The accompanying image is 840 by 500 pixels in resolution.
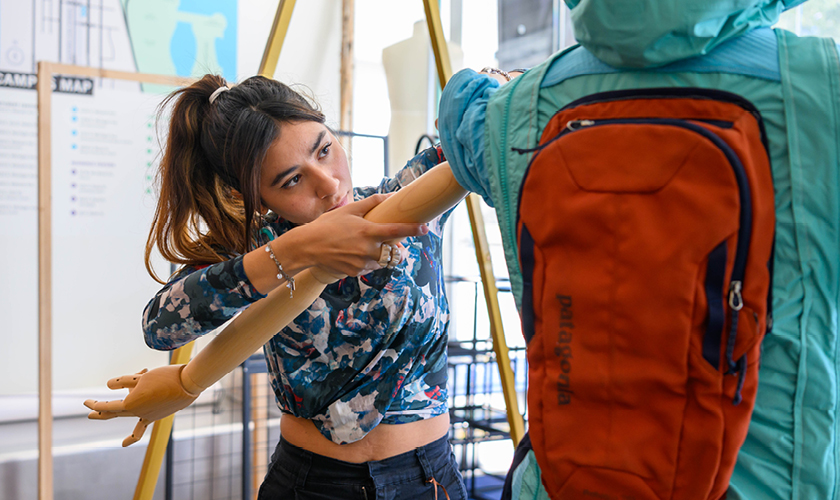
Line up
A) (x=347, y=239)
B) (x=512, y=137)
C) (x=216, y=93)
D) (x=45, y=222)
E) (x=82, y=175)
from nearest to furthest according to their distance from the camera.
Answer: (x=512, y=137) < (x=347, y=239) < (x=216, y=93) < (x=45, y=222) < (x=82, y=175)

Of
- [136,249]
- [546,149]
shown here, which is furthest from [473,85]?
[136,249]

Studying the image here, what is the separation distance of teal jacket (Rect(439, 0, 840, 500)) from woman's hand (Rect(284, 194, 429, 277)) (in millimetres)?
385

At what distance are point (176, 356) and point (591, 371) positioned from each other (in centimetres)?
139

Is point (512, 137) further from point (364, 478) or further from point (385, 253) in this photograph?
point (364, 478)

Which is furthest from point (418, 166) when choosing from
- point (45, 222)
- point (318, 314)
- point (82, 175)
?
point (82, 175)

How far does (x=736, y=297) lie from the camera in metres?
0.52

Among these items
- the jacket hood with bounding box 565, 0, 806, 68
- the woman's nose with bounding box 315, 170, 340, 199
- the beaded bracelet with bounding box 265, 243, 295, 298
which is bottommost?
the beaded bracelet with bounding box 265, 243, 295, 298

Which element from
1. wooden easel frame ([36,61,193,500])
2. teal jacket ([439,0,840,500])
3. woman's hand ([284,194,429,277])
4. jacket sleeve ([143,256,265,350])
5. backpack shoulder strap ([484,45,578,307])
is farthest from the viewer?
wooden easel frame ([36,61,193,500])

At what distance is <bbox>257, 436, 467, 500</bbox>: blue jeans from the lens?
1.13m

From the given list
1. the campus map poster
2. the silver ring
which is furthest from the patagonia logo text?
the campus map poster

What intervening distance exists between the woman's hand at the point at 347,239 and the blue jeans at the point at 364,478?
0.44 m

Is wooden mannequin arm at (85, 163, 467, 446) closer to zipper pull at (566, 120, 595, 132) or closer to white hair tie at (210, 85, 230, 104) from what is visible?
zipper pull at (566, 120, 595, 132)

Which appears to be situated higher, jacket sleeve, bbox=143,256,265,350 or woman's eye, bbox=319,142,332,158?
woman's eye, bbox=319,142,332,158

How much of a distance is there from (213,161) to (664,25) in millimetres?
926
